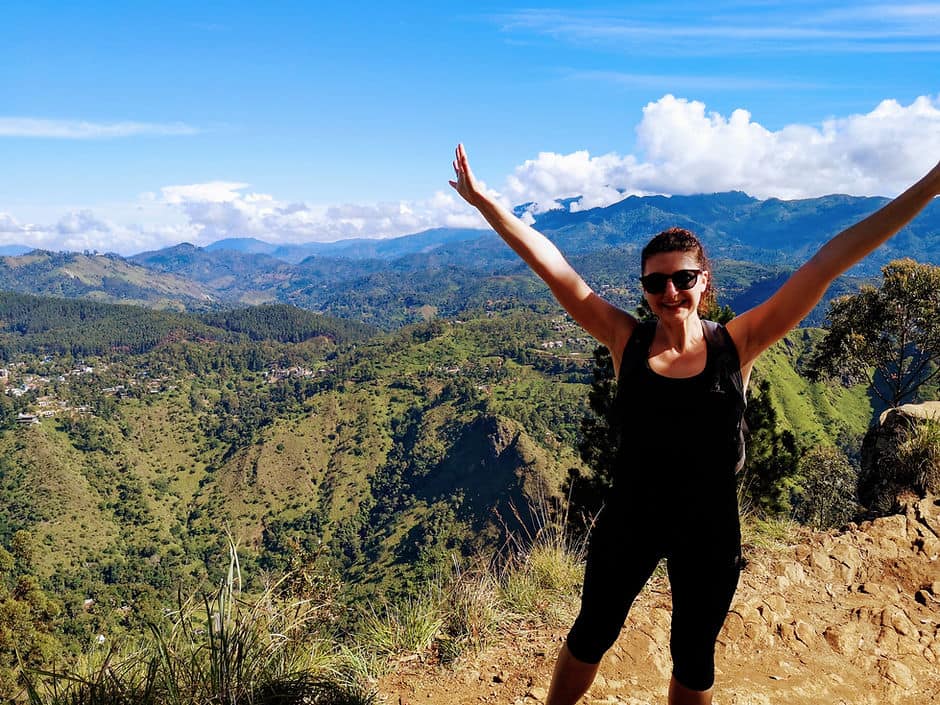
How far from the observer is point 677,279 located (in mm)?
1873

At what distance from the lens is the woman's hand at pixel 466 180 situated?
2047 mm

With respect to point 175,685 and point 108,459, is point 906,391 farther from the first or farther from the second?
point 108,459

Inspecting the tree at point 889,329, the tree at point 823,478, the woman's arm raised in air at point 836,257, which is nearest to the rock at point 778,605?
the woman's arm raised in air at point 836,257

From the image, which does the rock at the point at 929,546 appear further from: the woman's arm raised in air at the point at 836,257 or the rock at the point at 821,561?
the woman's arm raised in air at the point at 836,257

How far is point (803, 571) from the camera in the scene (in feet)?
12.8

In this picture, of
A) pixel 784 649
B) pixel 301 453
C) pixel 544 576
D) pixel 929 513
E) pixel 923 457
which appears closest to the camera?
pixel 784 649

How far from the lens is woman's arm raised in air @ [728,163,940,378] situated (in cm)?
Answer: 167

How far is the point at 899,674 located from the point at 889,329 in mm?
15293

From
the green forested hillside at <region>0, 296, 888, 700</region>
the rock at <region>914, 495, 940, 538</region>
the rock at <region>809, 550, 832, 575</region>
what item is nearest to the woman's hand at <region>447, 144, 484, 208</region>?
the rock at <region>809, 550, 832, 575</region>

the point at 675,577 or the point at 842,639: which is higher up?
the point at 675,577

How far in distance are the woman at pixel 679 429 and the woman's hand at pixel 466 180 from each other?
0.08 m

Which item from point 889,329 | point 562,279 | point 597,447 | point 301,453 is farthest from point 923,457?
point 301,453

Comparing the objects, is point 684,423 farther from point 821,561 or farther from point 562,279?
point 821,561

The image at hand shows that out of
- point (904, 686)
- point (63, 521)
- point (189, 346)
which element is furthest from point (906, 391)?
point (189, 346)
